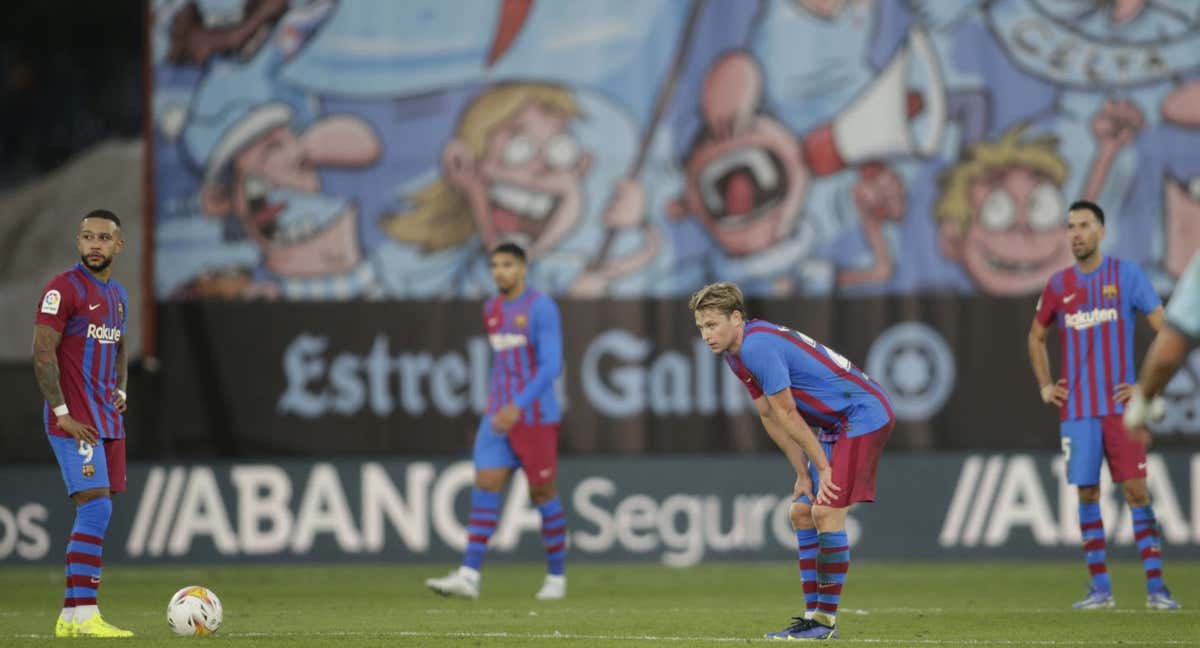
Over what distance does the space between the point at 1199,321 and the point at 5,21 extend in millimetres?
13874

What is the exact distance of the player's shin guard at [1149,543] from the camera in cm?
996

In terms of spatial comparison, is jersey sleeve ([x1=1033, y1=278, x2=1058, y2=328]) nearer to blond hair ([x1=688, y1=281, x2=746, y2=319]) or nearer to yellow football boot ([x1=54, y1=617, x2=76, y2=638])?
blond hair ([x1=688, y1=281, x2=746, y2=319])

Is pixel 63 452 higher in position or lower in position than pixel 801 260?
lower

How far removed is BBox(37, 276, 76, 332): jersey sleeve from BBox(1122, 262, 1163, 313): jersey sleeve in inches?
218

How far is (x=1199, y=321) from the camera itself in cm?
605

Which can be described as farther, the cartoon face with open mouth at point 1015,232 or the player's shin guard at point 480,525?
the cartoon face with open mouth at point 1015,232

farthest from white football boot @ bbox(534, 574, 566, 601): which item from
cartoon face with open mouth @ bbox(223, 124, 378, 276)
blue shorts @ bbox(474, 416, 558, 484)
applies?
cartoon face with open mouth @ bbox(223, 124, 378, 276)

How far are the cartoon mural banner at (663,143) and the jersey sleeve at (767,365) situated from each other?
22.8ft

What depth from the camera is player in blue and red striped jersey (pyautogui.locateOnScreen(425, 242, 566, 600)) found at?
10875 mm

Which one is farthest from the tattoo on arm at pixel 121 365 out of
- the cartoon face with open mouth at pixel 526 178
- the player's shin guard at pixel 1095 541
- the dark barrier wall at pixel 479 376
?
the cartoon face with open mouth at pixel 526 178

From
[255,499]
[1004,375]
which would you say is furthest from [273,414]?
[1004,375]

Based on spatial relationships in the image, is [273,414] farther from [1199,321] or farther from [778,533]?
[1199,321]

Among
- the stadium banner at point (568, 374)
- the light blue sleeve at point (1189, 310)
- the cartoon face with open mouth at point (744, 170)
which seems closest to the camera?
the light blue sleeve at point (1189, 310)

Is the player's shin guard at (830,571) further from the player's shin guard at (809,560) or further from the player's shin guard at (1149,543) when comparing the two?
the player's shin guard at (1149,543)
